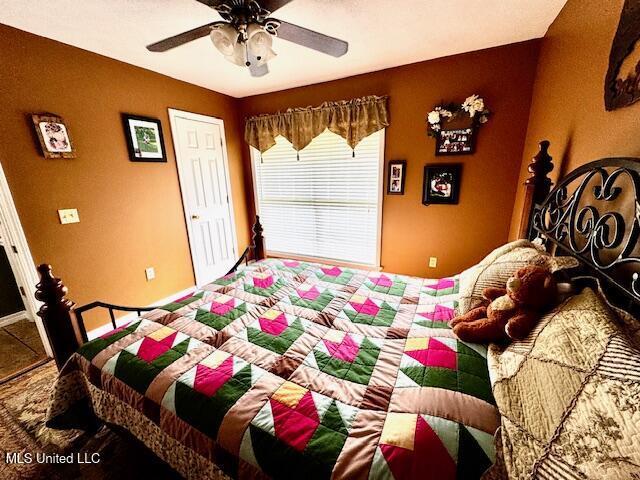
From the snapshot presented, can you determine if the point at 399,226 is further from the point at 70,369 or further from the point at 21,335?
the point at 21,335

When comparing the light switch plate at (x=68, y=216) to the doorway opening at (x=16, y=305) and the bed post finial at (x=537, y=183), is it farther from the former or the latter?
the bed post finial at (x=537, y=183)

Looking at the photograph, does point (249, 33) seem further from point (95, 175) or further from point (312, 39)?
point (95, 175)

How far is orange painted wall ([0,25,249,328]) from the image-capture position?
1883 mm

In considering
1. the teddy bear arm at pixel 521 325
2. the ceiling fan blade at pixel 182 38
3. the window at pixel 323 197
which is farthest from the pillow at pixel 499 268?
the ceiling fan blade at pixel 182 38

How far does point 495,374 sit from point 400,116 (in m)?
2.58

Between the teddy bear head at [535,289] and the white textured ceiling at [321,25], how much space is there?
178 cm

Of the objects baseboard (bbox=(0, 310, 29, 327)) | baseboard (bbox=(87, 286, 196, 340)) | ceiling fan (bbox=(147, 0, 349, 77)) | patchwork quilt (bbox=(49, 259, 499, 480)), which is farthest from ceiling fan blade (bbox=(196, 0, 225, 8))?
baseboard (bbox=(0, 310, 29, 327))

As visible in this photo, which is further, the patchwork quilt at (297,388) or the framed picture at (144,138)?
the framed picture at (144,138)

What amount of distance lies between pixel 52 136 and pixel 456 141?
349 cm

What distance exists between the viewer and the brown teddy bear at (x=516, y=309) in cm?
94

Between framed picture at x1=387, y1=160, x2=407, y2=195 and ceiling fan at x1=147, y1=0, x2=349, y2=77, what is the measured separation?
1489 millimetres

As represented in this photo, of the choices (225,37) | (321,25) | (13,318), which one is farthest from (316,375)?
(13,318)

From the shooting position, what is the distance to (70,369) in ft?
4.18

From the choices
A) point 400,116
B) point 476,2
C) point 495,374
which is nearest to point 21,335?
point 495,374
